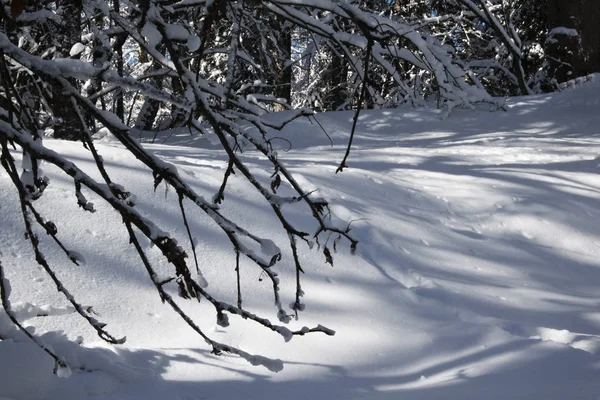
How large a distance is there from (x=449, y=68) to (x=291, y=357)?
1.54m

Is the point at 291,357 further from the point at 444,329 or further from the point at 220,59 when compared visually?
the point at 220,59

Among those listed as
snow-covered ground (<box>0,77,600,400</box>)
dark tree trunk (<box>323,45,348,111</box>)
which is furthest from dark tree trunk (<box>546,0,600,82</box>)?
dark tree trunk (<box>323,45,348,111</box>)

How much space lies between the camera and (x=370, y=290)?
2.91 m

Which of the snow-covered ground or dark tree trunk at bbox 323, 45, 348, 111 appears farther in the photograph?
dark tree trunk at bbox 323, 45, 348, 111

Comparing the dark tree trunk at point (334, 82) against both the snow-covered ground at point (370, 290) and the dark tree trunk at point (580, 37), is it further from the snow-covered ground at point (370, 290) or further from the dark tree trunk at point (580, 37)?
the snow-covered ground at point (370, 290)

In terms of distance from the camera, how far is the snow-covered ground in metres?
1.97

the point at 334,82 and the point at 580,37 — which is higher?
the point at 580,37

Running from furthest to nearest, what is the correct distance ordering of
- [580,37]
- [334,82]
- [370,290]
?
[334,82] < [580,37] < [370,290]

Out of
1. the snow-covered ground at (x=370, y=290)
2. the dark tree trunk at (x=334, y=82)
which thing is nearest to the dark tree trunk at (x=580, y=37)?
the snow-covered ground at (x=370, y=290)

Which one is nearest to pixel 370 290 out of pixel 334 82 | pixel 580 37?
pixel 580 37

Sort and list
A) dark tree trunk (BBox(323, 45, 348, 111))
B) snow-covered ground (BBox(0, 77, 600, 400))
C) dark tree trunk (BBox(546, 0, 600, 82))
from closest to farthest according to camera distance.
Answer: snow-covered ground (BBox(0, 77, 600, 400)) → dark tree trunk (BBox(546, 0, 600, 82)) → dark tree trunk (BBox(323, 45, 348, 111))

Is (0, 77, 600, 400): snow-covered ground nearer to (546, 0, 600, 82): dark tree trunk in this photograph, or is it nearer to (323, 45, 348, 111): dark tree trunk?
(546, 0, 600, 82): dark tree trunk

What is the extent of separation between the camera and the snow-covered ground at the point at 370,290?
197cm

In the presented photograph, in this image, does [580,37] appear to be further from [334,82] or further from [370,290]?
[370,290]
